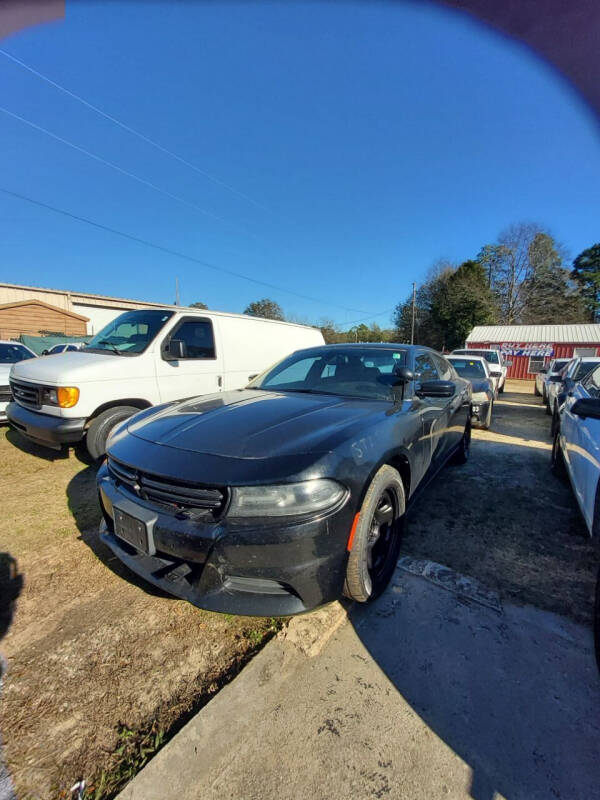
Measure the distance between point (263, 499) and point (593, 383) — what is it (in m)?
3.99

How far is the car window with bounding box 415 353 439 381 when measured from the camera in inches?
128

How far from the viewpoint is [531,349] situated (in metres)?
24.0

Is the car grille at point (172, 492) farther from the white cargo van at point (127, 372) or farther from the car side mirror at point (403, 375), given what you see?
the white cargo van at point (127, 372)

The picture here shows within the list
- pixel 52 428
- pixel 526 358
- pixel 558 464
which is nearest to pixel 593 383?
pixel 558 464

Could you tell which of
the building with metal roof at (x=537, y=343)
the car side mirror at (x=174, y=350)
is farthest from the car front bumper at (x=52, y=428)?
the building with metal roof at (x=537, y=343)

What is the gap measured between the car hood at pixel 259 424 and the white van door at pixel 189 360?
1.90 m

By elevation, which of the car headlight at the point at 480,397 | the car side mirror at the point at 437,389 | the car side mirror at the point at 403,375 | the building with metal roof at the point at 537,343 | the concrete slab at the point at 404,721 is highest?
the building with metal roof at the point at 537,343

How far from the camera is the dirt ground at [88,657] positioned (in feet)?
4.41

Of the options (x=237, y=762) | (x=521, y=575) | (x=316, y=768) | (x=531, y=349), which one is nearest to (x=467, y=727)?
(x=316, y=768)

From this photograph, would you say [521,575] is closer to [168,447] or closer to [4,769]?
[168,447]

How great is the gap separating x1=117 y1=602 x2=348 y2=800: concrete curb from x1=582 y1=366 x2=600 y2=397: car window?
11.0 ft

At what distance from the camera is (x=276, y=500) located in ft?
5.20

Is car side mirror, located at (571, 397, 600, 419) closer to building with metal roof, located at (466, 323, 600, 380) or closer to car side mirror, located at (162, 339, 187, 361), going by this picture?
car side mirror, located at (162, 339, 187, 361)

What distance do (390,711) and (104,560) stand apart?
2.16 m
